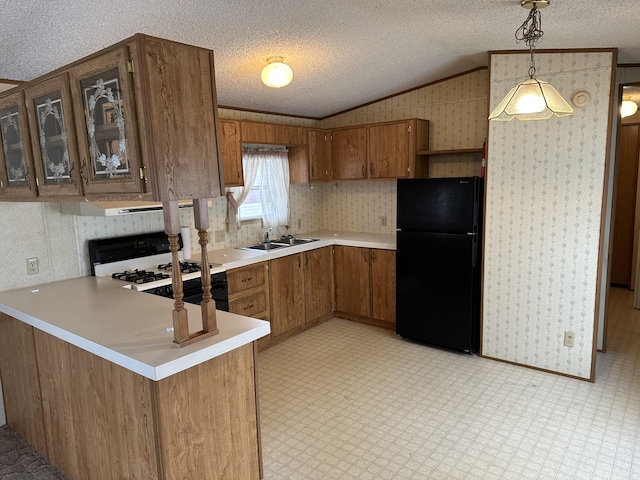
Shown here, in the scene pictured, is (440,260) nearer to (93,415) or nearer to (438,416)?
(438,416)

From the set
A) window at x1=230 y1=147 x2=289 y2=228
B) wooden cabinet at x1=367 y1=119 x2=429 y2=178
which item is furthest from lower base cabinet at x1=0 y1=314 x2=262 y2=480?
wooden cabinet at x1=367 y1=119 x2=429 y2=178

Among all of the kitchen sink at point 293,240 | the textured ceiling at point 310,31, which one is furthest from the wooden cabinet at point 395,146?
the kitchen sink at point 293,240

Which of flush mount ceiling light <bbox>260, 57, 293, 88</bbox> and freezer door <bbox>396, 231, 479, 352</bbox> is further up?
flush mount ceiling light <bbox>260, 57, 293, 88</bbox>

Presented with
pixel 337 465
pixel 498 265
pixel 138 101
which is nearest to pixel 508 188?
pixel 498 265

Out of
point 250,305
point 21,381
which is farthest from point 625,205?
point 21,381

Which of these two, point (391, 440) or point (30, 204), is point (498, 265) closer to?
point (391, 440)

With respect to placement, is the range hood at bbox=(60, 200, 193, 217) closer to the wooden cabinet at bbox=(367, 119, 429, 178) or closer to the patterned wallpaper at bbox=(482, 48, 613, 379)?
the wooden cabinet at bbox=(367, 119, 429, 178)

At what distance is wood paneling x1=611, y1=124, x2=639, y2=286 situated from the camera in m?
5.46

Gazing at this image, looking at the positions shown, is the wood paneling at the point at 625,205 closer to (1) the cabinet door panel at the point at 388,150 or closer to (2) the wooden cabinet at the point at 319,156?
(1) the cabinet door panel at the point at 388,150

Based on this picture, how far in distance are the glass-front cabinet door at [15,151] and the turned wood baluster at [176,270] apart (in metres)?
1.31

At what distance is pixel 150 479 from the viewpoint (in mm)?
1746

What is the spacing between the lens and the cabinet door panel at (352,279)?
179 inches

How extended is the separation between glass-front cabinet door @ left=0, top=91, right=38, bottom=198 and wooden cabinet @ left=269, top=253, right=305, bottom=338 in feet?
6.81

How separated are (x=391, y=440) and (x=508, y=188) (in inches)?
84.3
